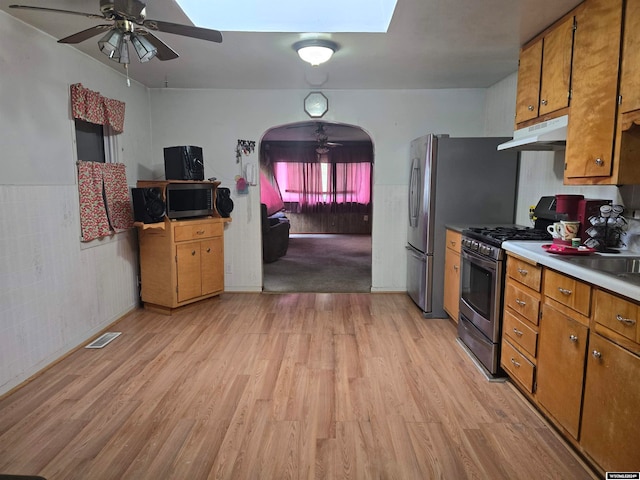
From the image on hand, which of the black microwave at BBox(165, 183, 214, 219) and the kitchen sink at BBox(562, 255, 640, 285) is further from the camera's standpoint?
the black microwave at BBox(165, 183, 214, 219)

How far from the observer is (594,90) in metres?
2.08

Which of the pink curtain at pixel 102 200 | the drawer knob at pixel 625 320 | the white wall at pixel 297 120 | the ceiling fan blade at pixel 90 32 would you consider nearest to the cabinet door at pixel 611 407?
the drawer knob at pixel 625 320

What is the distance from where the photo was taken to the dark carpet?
5.05m

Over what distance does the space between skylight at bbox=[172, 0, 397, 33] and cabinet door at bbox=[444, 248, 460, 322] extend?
1.98m

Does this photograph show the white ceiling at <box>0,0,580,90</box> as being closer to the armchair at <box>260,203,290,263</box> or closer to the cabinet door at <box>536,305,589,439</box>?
the cabinet door at <box>536,305,589,439</box>

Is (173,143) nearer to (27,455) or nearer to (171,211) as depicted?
(171,211)

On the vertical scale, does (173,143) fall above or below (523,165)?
above

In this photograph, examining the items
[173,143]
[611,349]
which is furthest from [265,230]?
[611,349]

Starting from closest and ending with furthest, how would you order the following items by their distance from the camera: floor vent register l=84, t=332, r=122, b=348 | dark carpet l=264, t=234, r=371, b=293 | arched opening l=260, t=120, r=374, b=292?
1. floor vent register l=84, t=332, r=122, b=348
2. dark carpet l=264, t=234, r=371, b=293
3. arched opening l=260, t=120, r=374, b=292

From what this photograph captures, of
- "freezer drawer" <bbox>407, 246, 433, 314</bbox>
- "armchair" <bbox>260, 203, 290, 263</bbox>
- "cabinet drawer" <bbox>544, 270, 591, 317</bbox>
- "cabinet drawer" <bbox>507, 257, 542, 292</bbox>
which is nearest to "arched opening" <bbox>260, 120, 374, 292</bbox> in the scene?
"armchair" <bbox>260, 203, 290, 263</bbox>

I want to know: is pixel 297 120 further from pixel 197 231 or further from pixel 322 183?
pixel 322 183

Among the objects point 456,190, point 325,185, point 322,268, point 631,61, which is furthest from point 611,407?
point 325,185

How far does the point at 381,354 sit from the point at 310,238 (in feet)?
21.6

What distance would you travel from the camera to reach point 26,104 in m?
2.62
